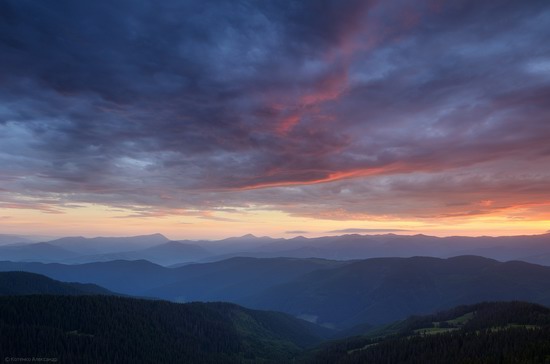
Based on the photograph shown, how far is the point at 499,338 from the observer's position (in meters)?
156

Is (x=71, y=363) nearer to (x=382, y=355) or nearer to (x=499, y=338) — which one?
(x=382, y=355)

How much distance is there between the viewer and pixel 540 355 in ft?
407

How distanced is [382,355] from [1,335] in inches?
8145

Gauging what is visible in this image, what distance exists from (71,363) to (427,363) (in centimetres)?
17945

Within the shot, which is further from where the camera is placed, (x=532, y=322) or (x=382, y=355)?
(x=382, y=355)

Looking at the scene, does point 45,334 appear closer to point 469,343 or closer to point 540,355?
point 469,343

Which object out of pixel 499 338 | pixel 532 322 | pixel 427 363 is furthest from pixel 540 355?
pixel 532 322

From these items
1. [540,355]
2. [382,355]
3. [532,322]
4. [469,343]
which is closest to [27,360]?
[382,355]

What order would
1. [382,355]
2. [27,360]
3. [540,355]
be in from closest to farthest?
[540,355], [27,360], [382,355]

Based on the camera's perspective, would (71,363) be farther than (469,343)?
Yes

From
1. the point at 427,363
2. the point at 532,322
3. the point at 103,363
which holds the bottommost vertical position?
the point at 103,363

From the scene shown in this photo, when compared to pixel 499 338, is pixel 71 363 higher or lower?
lower

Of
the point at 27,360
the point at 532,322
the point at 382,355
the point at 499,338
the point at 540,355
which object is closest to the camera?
the point at 540,355

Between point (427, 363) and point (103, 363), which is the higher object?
point (427, 363)
